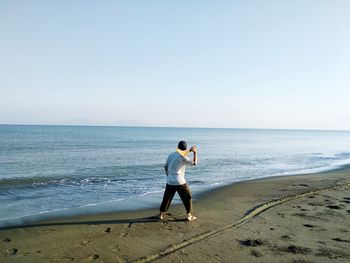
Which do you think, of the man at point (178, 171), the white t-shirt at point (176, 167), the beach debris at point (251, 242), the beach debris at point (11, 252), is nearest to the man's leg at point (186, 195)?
the man at point (178, 171)

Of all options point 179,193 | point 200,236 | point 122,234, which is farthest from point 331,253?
point 122,234

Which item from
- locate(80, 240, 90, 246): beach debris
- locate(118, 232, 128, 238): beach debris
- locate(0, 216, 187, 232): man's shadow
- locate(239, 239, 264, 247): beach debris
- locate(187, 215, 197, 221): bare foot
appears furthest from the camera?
locate(187, 215, 197, 221): bare foot

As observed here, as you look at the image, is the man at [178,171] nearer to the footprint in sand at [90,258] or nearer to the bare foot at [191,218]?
the bare foot at [191,218]

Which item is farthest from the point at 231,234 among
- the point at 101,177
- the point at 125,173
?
the point at 125,173

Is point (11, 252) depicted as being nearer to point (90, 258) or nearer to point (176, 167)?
point (90, 258)

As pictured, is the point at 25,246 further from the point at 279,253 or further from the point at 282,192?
the point at 282,192

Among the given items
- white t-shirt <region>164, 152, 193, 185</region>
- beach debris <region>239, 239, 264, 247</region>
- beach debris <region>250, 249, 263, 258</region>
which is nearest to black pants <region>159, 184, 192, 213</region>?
white t-shirt <region>164, 152, 193, 185</region>

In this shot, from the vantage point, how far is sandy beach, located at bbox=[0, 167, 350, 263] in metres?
5.59

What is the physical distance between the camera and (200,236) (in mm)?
6660

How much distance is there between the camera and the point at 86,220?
27.1 ft

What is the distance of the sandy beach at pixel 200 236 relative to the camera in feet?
18.3

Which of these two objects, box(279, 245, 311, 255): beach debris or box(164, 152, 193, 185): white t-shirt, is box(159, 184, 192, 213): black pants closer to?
box(164, 152, 193, 185): white t-shirt

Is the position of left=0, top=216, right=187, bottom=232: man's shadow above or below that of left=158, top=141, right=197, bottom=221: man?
below

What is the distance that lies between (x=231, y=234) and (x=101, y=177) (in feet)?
39.4
